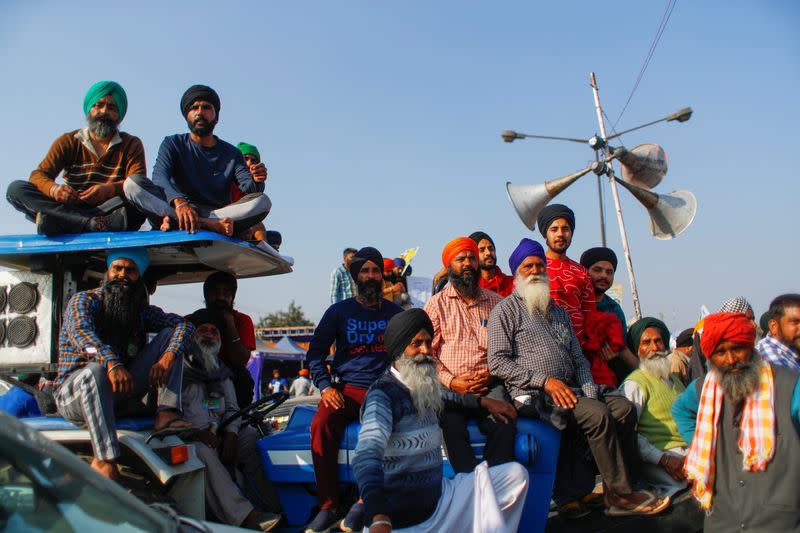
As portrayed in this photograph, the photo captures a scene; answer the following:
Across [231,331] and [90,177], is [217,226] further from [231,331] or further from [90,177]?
[90,177]

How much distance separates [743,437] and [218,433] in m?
3.20

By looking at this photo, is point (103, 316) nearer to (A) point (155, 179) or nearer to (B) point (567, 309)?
(A) point (155, 179)

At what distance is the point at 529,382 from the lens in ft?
13.9

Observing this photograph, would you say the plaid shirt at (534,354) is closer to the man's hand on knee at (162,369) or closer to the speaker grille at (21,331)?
the man's hand on knee at (162,369)

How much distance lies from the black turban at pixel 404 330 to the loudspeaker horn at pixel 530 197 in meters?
9.80

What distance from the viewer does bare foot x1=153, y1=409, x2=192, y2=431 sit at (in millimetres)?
3890

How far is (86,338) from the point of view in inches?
149

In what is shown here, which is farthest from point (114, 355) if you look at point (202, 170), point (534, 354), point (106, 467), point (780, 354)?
point (780, 354)

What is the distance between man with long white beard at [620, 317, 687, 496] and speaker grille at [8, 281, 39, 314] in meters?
4.02

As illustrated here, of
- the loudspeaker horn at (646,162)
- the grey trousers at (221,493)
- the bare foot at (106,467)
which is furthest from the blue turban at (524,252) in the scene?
the loudspeaker horn at (646,162)

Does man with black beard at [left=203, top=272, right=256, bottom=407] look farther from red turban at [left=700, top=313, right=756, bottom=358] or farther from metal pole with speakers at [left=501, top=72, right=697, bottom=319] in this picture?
metal pole with speakers at [left=501, top=72, right=697, bottom=319]

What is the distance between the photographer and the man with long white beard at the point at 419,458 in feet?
10.8

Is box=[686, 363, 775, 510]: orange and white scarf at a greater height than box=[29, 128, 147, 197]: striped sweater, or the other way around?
box=[29, 128, 147, 197]: striped sweater

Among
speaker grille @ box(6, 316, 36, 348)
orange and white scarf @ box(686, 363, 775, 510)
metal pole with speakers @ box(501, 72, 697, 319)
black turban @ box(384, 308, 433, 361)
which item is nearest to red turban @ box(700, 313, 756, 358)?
orange and white scarf @ box(686, 363, 775, 510)
